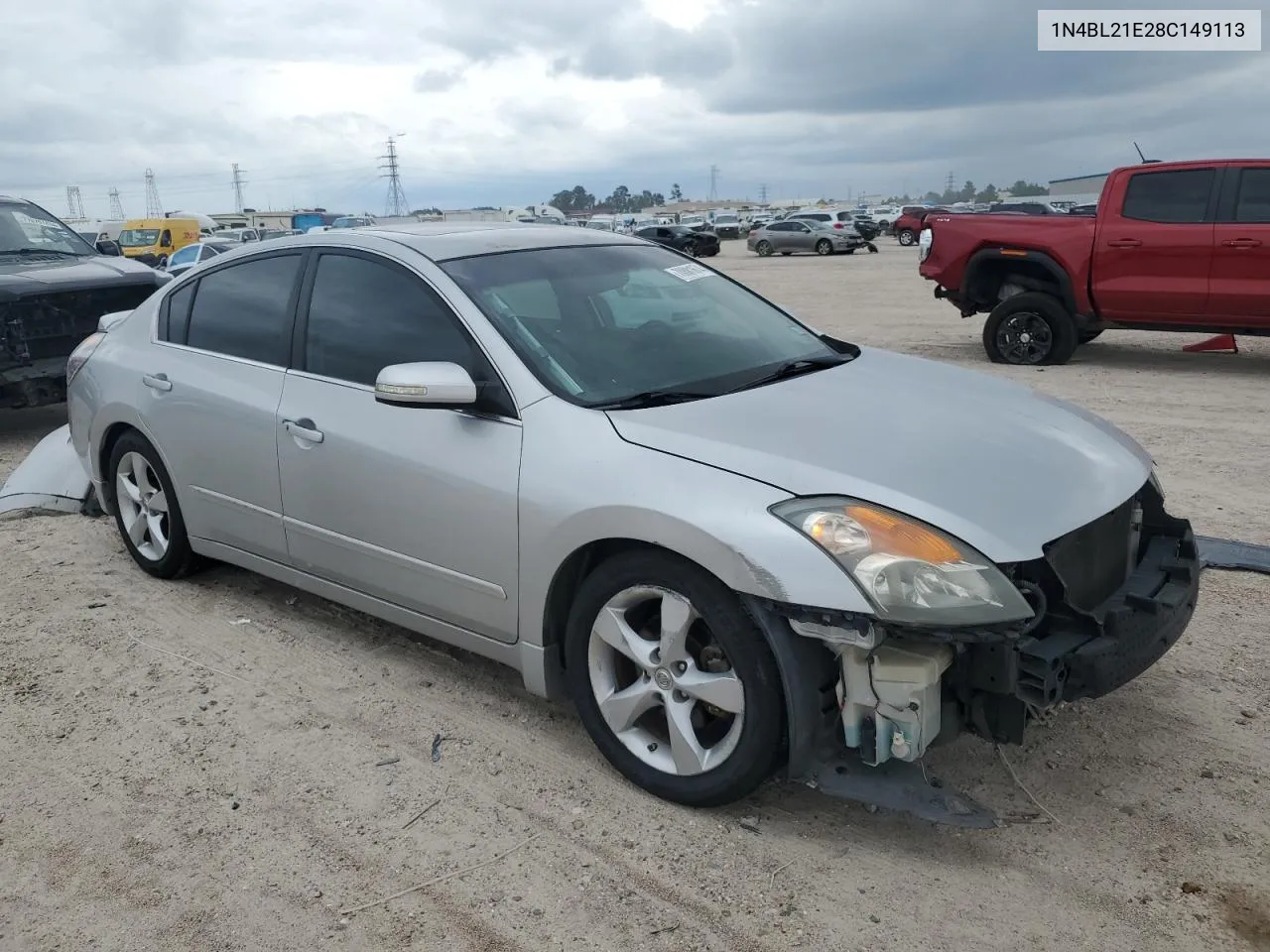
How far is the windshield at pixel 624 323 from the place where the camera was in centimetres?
350

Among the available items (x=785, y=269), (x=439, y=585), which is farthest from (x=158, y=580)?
(x=785, y=269)

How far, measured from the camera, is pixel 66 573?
5281mm

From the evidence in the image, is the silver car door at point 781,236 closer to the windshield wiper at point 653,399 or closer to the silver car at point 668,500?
the silver car at point 668,500

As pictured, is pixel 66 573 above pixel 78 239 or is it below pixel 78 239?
below

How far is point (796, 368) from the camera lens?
383cm

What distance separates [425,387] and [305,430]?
2.91 feet

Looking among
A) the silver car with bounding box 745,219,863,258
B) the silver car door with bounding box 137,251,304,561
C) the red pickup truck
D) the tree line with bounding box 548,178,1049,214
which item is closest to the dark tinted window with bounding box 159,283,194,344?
the silver car door with bounding box 137,251,304,561

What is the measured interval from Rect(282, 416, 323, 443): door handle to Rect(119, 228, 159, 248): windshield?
3731cm

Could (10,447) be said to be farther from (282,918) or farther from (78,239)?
(282,918)

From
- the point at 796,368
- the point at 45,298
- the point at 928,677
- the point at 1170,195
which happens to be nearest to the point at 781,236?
the point at 1170,195

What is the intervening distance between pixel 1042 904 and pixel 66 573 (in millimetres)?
4609

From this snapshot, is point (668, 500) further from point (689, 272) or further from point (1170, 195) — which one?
point (1170, 195)

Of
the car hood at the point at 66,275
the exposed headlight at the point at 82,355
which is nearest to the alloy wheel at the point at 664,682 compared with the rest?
the exposed headlight at the point at 82,355

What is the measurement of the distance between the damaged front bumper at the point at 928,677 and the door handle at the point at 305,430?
1871 millimetres
